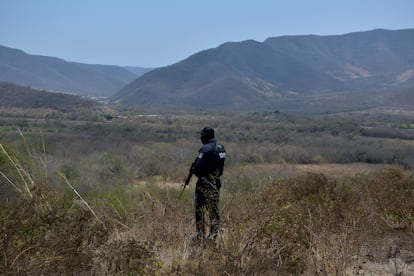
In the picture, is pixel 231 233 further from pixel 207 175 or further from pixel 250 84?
pixel 250 84

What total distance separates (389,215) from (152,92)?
482ft

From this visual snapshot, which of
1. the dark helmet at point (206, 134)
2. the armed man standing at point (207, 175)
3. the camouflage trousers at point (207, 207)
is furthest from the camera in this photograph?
the dark helmet at point (206, 134)

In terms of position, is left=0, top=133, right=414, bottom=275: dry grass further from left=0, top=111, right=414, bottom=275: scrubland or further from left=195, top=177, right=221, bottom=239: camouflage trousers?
left=195, top=177, right=221, bottom=239: camouflage trousers

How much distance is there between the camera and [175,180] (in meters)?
17.3

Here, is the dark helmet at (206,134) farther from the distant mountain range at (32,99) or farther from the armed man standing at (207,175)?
the distant mountain range at (32,99)

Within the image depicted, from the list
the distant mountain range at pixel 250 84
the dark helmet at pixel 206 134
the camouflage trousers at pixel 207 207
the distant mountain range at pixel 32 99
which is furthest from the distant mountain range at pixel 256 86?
the camouflage trousers at pixel 207 207

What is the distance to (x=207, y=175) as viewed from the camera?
6324 millimetres

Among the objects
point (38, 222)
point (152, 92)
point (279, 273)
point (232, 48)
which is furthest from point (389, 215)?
point (232, 48)

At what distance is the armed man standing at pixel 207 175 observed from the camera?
5883 millimetres

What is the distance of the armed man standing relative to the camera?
588cm

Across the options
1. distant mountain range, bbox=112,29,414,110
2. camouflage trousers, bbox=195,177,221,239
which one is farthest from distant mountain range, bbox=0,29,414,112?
camouflage trousers, bbox=195,177,221,239

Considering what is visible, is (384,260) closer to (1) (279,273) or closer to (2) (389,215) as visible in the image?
(2) (389,215)

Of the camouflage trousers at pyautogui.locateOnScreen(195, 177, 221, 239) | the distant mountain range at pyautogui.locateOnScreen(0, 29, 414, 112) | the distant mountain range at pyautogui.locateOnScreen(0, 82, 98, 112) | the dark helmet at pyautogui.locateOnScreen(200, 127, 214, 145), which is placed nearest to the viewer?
the camouflage trousers at pyautogui.locateOnScreen(195, 177, 221, 239)

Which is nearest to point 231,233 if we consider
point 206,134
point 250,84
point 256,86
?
point 206,134
